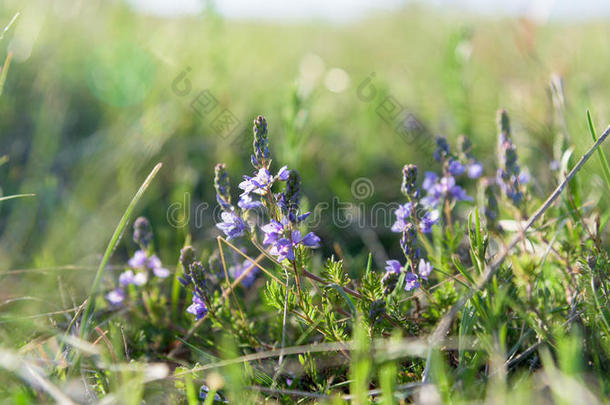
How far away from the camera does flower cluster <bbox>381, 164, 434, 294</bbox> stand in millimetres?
1568

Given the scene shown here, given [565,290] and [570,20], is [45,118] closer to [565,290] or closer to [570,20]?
[565,290]

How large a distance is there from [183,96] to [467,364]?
10.3 feet

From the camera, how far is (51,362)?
1.40m

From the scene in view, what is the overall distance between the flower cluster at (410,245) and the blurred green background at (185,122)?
93 centimetres

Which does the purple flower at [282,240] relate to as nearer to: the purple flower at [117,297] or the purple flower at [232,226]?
the purple flower at [232,226]

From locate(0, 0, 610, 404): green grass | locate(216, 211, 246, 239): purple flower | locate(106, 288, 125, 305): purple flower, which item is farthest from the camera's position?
locate(106, 288, 125, 305): purple flower

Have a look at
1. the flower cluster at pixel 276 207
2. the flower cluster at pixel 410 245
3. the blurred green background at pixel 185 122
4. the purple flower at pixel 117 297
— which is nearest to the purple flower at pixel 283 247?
the flower cluster at pixel 276 207

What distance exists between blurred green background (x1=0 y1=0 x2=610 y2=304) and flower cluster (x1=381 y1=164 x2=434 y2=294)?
932 mm

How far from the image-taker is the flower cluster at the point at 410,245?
1.57 m

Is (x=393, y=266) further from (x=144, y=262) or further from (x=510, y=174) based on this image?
(x=144, y=262)

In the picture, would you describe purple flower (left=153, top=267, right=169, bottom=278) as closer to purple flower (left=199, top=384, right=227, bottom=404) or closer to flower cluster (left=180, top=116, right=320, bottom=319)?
flower cluster (left=180, top=116, right=320, bottom=319)

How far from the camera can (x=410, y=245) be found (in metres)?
1.62

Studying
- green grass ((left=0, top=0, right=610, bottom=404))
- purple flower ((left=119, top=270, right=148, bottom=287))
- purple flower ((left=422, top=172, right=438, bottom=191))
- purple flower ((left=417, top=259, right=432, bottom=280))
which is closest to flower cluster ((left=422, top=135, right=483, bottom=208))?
purple flower ((left=422, top=172, right=438, bottom=191))

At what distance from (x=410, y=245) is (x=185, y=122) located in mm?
2577
